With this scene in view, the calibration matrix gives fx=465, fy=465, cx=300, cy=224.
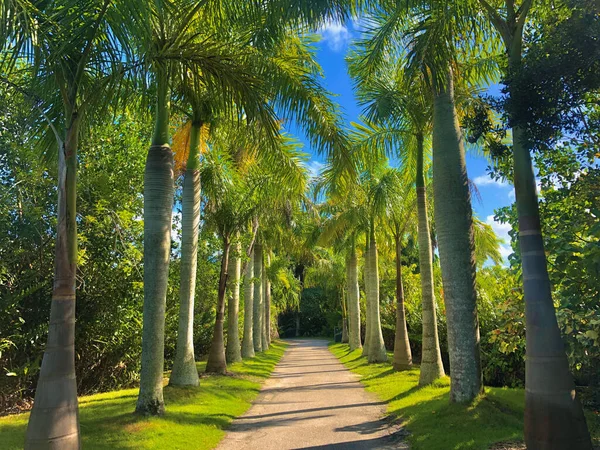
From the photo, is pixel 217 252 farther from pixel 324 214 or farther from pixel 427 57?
pixel 427 57

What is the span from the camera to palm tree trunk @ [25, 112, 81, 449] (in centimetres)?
484

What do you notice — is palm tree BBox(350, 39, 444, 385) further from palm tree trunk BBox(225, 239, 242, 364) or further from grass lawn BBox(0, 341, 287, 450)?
palm tree trunk BBox(225, 239, 242, 364)

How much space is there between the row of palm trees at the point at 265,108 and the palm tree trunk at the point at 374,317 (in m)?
6.39

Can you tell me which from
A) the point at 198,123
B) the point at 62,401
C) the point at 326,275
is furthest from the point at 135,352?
the point at 326,275

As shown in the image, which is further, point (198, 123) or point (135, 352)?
point (135, 352)

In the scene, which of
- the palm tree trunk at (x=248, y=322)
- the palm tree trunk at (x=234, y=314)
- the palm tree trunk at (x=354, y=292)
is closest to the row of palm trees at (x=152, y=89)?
the palm tree trunk at (x=234, y=314)

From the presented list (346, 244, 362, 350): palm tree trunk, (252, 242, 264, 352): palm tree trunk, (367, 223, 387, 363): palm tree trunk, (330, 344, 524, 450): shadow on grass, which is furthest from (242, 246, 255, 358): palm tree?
(330, 344, 524, 450): shadow on grass

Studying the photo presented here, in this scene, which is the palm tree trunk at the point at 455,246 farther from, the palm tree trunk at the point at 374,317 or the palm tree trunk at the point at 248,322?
the palm tree trunk at the point at 248,322

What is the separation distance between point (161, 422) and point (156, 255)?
2751 millimetres

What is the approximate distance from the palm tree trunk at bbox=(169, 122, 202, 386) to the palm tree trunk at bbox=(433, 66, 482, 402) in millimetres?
5764

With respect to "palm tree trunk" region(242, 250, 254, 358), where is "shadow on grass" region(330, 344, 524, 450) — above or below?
below

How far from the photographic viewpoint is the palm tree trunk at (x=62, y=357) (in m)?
4.84

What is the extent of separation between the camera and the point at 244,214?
15305mm

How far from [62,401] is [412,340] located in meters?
18.8
